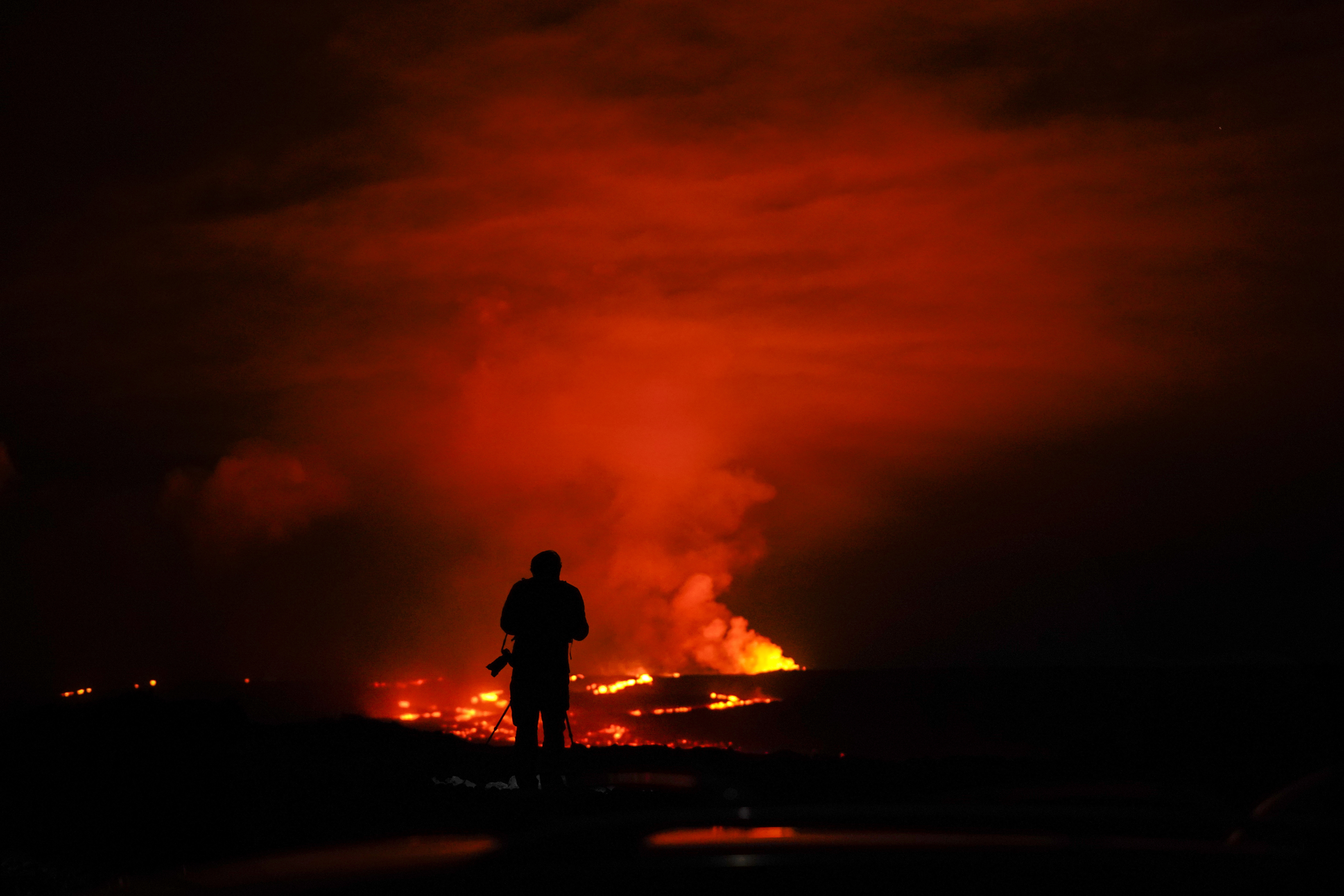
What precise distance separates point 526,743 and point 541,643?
116 centimetres

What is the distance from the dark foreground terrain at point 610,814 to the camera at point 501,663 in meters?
1.34

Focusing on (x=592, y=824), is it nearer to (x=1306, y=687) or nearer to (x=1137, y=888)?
(x=1137, y=888)

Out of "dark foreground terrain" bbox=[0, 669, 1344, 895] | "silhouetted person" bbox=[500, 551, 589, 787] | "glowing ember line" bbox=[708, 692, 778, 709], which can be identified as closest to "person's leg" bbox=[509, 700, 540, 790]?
"silhouetted person" bbox=[500, 551, 589, 787]

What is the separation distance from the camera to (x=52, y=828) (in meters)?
9.19

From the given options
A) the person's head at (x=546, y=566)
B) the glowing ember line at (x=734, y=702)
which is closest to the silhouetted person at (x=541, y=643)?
the person's head at (x=546, y=566)

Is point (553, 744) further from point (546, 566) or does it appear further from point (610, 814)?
point (610, 814)

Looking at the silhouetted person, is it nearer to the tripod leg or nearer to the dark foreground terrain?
the tripod leg

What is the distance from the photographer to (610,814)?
6.23 meters

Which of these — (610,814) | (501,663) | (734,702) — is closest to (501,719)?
(501,663)

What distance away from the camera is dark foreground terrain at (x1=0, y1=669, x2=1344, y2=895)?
229cm

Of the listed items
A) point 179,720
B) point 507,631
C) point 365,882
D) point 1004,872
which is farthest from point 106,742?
point 1004,872

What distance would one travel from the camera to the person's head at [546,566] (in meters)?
10.9

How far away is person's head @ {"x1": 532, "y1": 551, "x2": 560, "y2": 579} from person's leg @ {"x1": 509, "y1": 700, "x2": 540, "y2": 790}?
4.66 ft

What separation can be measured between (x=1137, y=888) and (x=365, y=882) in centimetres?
175
